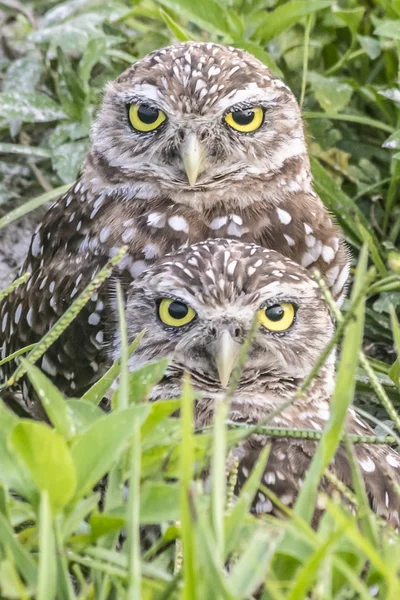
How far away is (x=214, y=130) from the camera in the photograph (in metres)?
3.25

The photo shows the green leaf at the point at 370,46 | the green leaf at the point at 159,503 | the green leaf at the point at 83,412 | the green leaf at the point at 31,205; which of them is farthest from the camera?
the green leaf at the point at 370,46

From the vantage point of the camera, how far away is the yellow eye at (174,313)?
2863 mm

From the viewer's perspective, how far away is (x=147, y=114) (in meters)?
3.32

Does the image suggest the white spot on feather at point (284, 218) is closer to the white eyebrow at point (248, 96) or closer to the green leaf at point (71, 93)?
the white eyebrow at point (248, 96)

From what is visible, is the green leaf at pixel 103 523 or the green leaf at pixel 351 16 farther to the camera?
the green leaf at pixel 351 16

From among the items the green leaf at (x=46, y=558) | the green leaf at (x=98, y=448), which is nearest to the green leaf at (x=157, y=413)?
the green leaf at (x=98, y=448)

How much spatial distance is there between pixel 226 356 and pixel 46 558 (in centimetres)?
110

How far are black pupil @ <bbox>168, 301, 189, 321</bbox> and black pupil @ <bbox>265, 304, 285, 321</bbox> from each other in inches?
9.2

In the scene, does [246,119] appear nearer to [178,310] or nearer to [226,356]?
[178,310]

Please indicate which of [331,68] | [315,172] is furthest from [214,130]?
[331,68]

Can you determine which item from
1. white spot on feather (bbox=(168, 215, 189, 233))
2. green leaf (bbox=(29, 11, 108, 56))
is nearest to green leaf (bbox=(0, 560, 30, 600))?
white spot on feather (bbox=(168, 215, 189, 233))

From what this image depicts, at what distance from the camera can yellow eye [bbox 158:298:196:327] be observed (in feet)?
9.39

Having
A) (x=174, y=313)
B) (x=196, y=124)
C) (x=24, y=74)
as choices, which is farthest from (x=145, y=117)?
(x=24, y=74)

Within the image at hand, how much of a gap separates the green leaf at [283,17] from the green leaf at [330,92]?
0.28 meters
